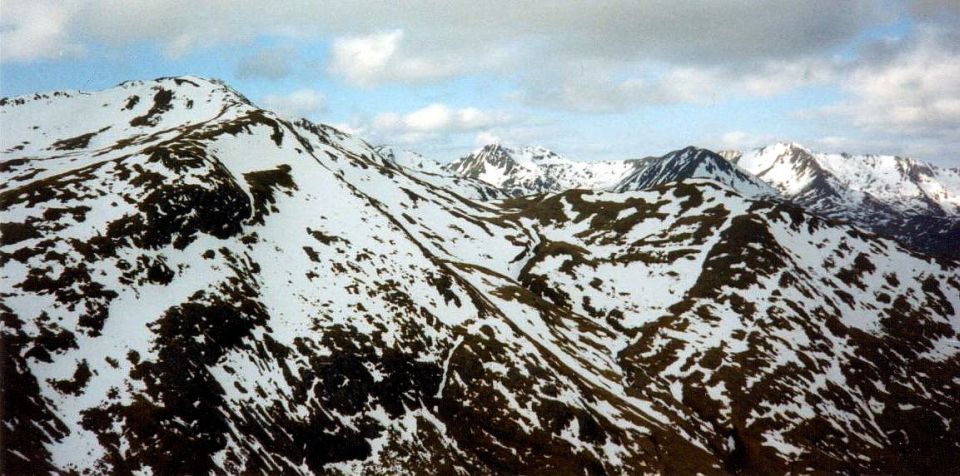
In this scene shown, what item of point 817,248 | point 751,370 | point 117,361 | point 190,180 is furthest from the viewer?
A: point 817,248

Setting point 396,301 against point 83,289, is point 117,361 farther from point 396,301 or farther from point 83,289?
point 396,301

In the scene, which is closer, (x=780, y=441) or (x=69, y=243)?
(x=69, y=243)

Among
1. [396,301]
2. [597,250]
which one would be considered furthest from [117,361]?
[597,250]

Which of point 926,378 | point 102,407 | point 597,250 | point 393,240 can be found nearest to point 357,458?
point 102,407

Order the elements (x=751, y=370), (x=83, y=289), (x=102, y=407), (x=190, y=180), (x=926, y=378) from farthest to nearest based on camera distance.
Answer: (x=926, y=378), (x=751, y=370), (x=190, y=180), (x=83, y=289), (x=102, y=407)

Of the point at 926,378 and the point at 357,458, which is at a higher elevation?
the point at 357,458

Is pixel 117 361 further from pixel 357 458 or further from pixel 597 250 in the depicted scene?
pixel 597 250

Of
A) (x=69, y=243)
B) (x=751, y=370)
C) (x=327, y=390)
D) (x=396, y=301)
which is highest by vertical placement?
(x=69, y=243)
